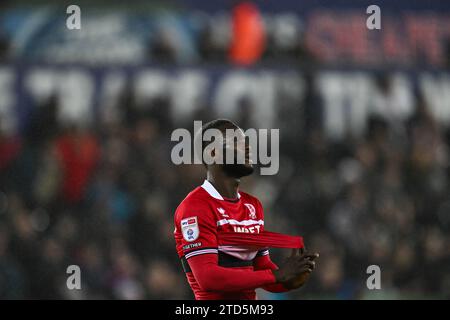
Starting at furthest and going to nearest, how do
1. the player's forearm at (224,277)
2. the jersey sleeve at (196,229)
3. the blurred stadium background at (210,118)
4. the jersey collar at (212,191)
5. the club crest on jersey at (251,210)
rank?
the blurred stadium background at (210,118)
the club crest on jersey at (251,210)
the jersey collar at (212,191)
the jersey sleeve at (196,229)
the player's forearm at (224,277)

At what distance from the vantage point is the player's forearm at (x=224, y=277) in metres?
5.09

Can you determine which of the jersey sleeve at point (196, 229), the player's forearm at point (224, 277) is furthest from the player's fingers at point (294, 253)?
the jersey sleeve at point (196, 229)

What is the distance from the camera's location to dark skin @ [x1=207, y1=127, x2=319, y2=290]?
5.15m

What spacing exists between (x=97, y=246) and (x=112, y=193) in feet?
3.01

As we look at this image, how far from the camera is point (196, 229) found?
5227mm

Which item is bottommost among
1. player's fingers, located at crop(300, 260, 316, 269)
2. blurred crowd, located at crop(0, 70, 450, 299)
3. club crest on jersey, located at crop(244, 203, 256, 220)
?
player's fingers, located at crop(300, 260, 316, 269)

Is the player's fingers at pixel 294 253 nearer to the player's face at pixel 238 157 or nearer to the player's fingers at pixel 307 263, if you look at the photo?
the player's fingers at pixel 307 263

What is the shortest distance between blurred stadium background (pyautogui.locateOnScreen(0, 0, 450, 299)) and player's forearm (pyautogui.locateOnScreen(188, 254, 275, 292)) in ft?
22.9

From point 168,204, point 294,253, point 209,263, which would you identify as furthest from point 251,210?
point 168,204

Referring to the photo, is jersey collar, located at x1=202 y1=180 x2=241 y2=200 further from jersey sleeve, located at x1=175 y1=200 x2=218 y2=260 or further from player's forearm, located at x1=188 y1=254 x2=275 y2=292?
player's forearm, located at x1=188 y1=254 x2=275 y2=292

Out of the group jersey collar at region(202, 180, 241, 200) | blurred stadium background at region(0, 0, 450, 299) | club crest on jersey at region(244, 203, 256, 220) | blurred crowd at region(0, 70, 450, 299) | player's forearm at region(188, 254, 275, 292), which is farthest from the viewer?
blurred stadium background at region(0, 0, 450, 299)

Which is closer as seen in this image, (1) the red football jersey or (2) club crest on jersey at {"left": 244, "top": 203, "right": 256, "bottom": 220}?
(1) the red football jersey

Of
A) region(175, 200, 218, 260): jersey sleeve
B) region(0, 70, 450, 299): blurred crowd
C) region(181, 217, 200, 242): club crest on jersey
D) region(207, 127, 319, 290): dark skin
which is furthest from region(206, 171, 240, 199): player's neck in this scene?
region(0, 70, 450, 299): blurred crowd
